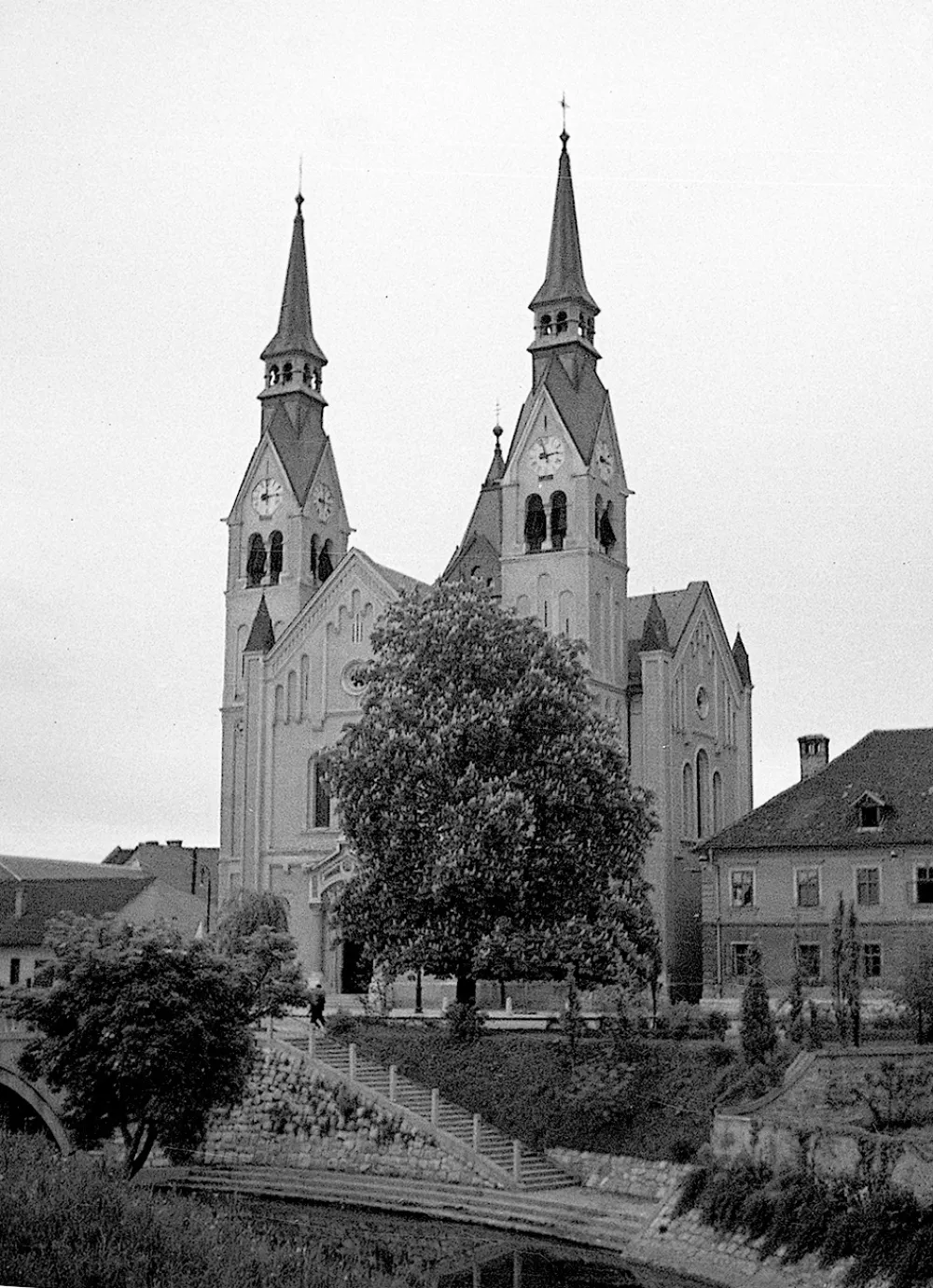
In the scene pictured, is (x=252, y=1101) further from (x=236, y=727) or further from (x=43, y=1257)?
(x=236, y=727)

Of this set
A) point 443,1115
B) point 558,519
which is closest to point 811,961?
point 443,1115

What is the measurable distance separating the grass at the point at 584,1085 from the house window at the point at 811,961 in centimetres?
1443

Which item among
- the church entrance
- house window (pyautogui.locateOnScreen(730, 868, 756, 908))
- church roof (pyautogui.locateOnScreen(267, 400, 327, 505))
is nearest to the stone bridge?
the church entrance

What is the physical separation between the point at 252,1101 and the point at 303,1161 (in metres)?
2.67

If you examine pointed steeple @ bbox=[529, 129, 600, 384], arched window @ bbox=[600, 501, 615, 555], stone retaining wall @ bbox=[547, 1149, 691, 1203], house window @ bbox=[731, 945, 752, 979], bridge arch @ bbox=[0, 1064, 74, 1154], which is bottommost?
stone retaining wall @ bbox=[547, 1149, 691, 1203]

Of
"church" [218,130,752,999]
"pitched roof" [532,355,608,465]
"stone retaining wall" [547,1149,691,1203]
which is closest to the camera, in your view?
"stone retaining wall" [547,1149,691,1203]

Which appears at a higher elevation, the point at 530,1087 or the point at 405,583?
the point at 405,583

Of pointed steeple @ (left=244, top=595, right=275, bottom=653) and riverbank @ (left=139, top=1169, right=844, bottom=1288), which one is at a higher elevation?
pointed steeple @ (left=244, top=595, right=275, bottom=653)

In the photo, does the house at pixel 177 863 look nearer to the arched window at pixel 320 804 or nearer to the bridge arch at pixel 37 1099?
the arched window at pixel 320 804

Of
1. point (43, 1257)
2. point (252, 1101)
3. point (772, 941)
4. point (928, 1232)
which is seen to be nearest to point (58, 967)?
point (252, 1101)

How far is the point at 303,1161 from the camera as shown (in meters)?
41.5

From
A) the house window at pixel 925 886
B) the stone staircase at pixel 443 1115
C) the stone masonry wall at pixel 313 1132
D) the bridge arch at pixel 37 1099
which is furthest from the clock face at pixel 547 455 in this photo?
the bridge arch at pixel 37 1099

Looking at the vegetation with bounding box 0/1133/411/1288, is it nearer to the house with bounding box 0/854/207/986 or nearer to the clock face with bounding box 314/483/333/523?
the house with bounding box 0/854/207/986

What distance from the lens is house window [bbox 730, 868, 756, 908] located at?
186 feet
